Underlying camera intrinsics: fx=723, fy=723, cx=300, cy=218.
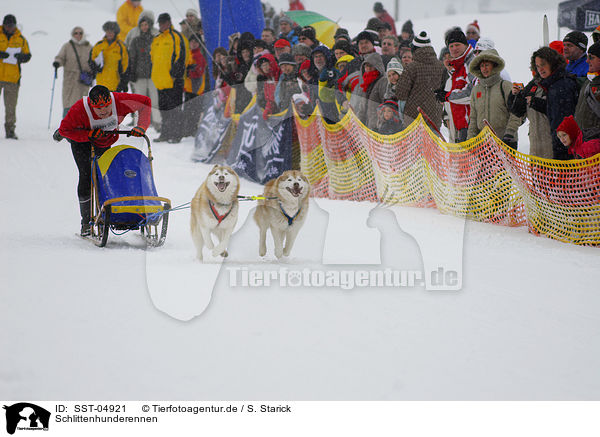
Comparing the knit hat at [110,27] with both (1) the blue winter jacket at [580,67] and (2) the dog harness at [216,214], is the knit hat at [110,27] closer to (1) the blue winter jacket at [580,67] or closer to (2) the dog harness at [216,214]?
(2) the dog harness at [216,214]

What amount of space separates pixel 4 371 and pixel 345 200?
5.63 metres

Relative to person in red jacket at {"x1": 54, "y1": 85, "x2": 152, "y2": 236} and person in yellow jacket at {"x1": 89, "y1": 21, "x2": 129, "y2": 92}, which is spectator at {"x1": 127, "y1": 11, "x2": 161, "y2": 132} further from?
person in red jacket at {"x1": 54, "y1": 85, "x2": 152, "y2": 236}

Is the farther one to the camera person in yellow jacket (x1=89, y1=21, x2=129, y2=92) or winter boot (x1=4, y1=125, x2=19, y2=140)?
person in yellow jacket (x1=89, y1=21, x2=129, y2=92)

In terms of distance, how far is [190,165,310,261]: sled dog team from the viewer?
5016 millimetres

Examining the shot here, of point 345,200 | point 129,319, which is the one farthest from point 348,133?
point 129,319

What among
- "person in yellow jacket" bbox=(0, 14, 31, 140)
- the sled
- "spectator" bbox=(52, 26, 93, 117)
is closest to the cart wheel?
the sled

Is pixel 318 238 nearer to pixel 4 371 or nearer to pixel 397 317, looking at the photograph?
pixel 397 317

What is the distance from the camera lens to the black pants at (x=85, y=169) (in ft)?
18.6

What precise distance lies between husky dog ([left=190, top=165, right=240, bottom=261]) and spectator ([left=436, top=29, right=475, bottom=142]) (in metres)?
2.89

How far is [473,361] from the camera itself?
9.59 ft

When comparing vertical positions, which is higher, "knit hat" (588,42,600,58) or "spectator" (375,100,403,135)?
"knit hat" (588,42,600,58)

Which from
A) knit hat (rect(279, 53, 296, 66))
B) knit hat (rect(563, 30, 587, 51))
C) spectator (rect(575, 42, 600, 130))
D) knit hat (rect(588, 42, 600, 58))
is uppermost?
knit hat (rect(279, 53, 296, 66))
